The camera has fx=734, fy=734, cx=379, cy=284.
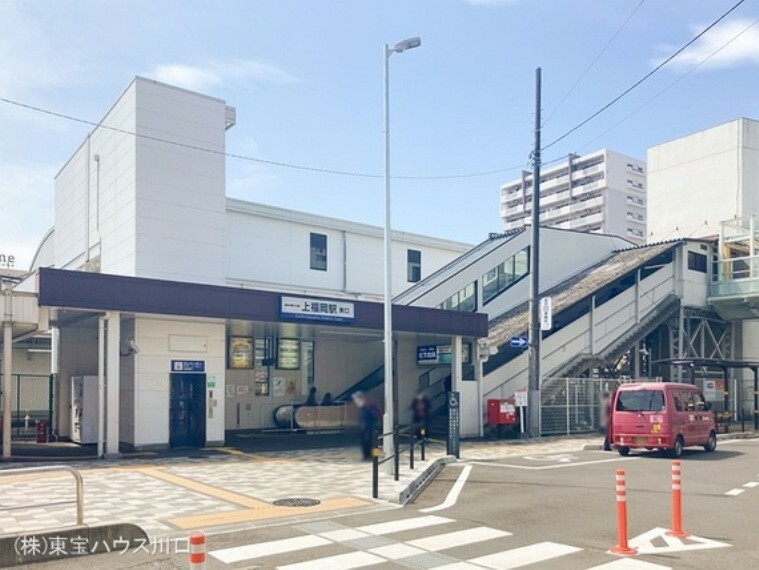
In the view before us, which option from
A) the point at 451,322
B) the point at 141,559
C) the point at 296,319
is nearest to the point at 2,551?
the point at 141,559

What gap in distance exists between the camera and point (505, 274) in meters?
33.0

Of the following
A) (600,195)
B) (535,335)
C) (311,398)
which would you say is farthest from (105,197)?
(600,195)

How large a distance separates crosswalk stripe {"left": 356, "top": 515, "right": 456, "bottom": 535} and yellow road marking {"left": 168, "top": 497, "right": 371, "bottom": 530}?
4.22 ft

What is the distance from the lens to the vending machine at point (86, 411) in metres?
21.5

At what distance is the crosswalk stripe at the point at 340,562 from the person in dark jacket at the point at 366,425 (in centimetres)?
769

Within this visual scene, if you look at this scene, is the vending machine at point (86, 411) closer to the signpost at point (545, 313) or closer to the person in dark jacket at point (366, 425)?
the person in dark jacket at point (366, 425)

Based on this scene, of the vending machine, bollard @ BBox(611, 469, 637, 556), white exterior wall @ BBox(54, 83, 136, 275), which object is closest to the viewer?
bollard @ BBox(611, 469, 637, 556)

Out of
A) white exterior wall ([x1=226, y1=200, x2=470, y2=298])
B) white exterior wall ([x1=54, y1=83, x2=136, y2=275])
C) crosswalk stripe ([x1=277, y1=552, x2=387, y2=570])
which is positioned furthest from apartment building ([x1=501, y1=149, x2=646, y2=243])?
crosswalk stripe ([x1=277, y1=552, x2=387, y2=570])

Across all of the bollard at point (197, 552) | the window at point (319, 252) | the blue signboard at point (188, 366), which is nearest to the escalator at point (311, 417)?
the window at point (319, 252)

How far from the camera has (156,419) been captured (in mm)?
19703

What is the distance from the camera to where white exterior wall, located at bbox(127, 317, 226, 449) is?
19484 mm

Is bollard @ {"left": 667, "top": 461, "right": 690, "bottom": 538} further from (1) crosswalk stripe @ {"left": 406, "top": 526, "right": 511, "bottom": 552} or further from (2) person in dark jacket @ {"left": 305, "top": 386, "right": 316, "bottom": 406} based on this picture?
(2) person in dark jacket @ {"left": 305, "top": 386, "right": 316, "bottom": 406}

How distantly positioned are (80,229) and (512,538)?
25581 millimetres

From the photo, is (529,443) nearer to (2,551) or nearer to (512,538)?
(512,538)
